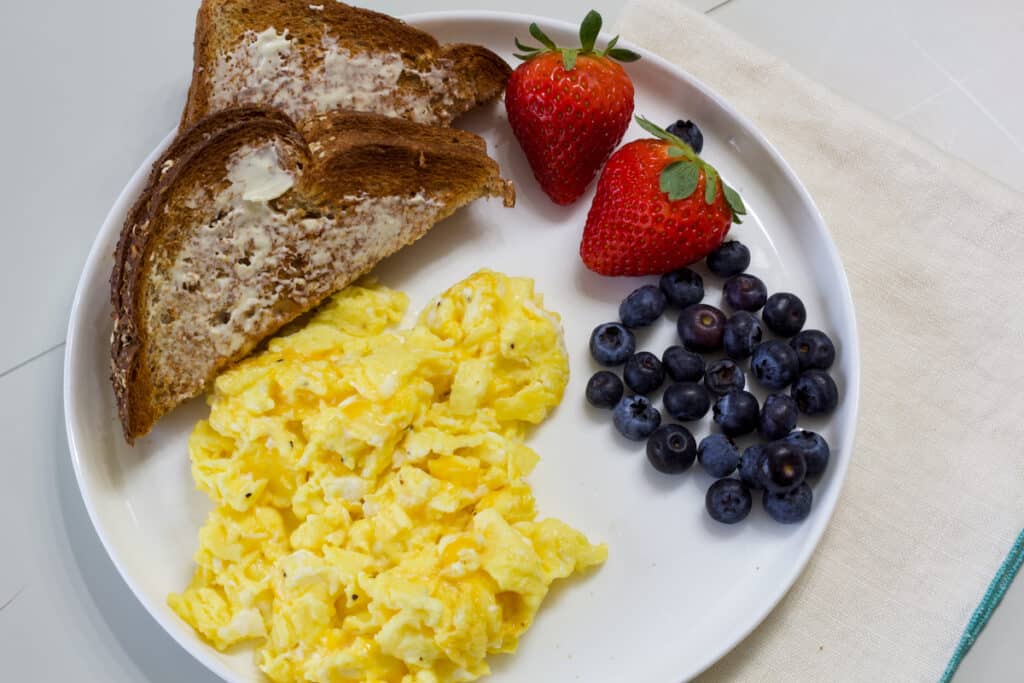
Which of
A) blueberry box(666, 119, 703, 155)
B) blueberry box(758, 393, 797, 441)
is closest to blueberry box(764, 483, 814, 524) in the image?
blueberry box(758, 393, 797, 441)

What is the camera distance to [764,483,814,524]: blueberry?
1.78 metres

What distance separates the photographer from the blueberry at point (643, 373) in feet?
6.19

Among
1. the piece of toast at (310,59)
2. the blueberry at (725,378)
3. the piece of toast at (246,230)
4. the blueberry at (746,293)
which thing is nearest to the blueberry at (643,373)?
the blueberry at (725,378)

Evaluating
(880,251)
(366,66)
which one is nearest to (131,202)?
(366,66)

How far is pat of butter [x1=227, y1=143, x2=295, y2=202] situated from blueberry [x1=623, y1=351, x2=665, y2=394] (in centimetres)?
81

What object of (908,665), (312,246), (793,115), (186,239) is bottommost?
(908,665)

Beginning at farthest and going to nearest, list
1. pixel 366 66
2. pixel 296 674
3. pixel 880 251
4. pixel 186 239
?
pixel 880 251
pixel 366 66
pixel 186 239
pixel 296 674

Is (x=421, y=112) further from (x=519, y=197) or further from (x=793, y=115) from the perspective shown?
(x=793, y=115)

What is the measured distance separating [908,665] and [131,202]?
6.28 feet

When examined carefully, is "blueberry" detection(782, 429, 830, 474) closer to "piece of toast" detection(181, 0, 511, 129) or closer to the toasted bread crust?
"piece of toast" detection(181, 0, 511, 129)

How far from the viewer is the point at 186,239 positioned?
186 centimetres

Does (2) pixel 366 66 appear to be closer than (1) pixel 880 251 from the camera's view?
Yes

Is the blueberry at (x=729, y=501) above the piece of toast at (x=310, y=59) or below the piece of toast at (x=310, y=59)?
below

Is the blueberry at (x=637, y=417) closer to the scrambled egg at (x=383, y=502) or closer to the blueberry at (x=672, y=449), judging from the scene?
the blueberry at (x=672, y=449)
